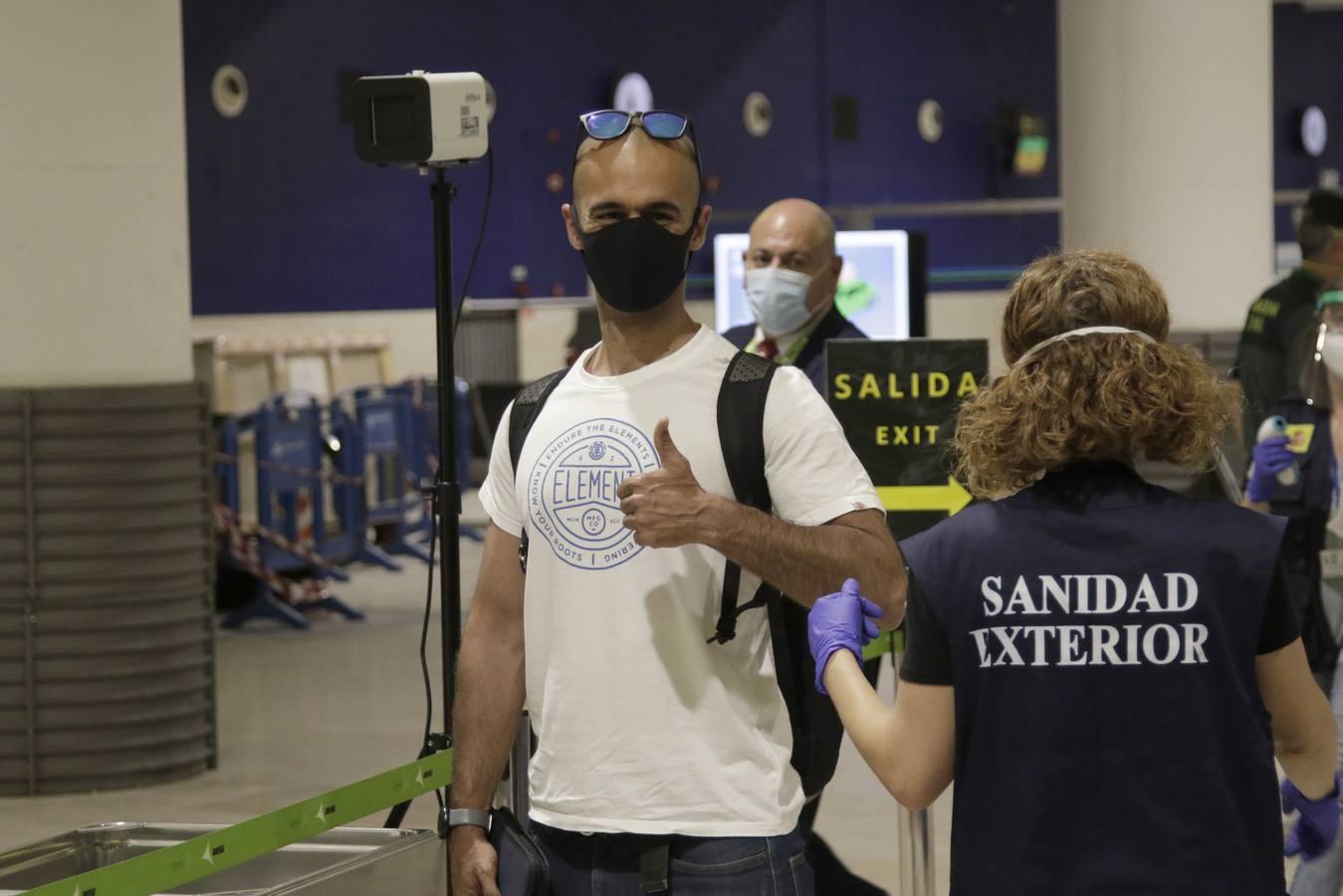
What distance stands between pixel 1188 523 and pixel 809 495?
1.54 ft

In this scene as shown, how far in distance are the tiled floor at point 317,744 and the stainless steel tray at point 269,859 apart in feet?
8.59

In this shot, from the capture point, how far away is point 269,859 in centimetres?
287

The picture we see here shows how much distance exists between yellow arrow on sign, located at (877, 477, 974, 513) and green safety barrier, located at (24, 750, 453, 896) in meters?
1.45

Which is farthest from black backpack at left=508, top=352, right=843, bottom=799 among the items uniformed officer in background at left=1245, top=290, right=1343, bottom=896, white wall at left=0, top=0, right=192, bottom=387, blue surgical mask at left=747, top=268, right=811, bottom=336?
white wall at left=0, top=0, right=192, bottom=387

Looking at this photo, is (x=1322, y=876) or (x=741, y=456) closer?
(x=741, y=456)

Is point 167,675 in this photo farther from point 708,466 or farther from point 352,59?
point 352,59

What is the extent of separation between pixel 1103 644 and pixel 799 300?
3.08m

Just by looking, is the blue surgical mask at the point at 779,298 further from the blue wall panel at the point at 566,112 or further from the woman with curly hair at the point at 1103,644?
the blue wall panel at the point at 566,112

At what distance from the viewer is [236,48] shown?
1430cm

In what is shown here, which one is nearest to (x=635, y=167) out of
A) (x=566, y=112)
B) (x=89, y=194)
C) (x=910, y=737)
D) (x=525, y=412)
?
(x=525, y=412)

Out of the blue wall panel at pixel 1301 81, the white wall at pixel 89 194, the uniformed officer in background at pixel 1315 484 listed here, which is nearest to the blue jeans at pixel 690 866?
the uniformed officer in background at pixel 1315 484

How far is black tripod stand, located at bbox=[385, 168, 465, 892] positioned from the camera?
364 centimetres

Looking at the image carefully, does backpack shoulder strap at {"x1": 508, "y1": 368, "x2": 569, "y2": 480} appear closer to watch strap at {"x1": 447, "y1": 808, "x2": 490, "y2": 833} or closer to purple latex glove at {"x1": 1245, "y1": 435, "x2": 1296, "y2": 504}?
watch strap at {"x1": 447, "y1": 808, "x2": 490, "y2": 833}

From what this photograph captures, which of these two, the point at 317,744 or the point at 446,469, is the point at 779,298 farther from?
the point at 317,744
